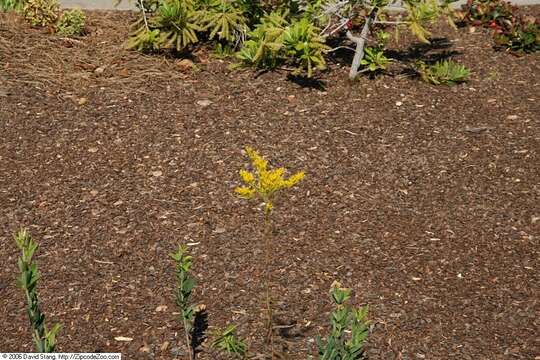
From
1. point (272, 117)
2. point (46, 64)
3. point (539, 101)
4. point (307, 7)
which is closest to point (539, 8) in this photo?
point (539, 101)

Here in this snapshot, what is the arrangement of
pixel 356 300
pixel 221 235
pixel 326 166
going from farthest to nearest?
pixel 326 166, pixel 221 235, pixel 356 300

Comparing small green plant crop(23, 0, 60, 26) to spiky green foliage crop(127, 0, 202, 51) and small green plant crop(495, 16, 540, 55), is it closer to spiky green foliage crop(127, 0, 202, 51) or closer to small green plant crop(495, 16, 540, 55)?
spiky green foliage crop(127, 0, 202, 51)

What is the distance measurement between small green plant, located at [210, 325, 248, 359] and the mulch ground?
0.05m

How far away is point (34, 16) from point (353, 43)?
247 centimetres

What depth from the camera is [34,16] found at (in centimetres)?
665

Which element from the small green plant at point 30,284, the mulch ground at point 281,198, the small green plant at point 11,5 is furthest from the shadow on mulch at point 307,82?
the small green plant at point 30,284

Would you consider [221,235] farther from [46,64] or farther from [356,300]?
[46,64]

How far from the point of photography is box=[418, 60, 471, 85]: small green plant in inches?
233

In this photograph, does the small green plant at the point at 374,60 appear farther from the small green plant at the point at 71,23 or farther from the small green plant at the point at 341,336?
the small green plant at the point at 341,336

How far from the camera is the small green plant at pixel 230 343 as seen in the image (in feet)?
A: 11.4

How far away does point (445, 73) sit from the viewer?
595 cm

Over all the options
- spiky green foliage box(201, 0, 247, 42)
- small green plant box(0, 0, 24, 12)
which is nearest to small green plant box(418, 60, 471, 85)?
spiky green foliage box(201, 0, 247, 42)

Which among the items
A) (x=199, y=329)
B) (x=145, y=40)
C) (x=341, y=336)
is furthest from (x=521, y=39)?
(x=341, y=336)

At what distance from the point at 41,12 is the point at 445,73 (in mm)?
3109
